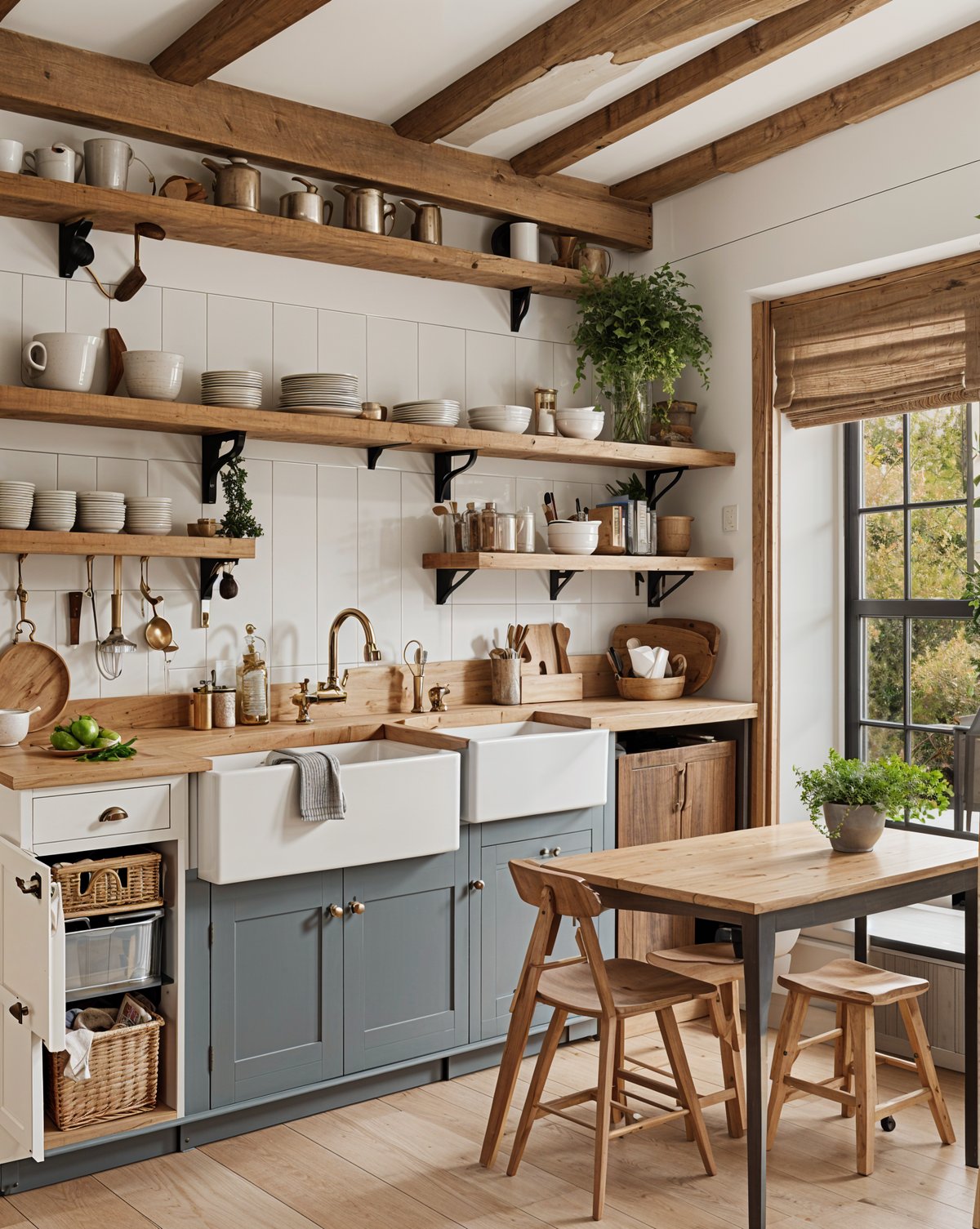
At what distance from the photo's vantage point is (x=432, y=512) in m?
4.22

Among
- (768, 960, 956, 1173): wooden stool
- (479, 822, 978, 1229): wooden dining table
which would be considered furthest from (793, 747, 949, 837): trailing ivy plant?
(768, 960, 956, 1173): wooden stool

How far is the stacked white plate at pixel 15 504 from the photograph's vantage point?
3.22 meters

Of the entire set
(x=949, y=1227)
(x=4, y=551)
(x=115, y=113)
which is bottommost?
(x=949, y=1227)

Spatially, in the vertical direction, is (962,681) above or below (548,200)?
below

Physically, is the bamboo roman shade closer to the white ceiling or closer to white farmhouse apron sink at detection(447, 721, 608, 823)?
the white ceiling

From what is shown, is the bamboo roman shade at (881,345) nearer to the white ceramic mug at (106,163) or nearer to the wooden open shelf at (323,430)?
the wooden open shelf at (323,430)

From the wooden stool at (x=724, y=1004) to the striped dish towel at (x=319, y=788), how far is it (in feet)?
2.99

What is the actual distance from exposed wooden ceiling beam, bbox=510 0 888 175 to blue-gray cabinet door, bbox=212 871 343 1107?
2533 mm

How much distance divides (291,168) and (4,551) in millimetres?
1582

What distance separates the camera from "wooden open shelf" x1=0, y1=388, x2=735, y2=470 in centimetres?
326

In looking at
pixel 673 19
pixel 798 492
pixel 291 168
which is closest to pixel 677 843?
pixel 798 492

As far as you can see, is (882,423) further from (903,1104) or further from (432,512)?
(903,1104)

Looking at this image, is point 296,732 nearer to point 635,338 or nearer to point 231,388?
point 231,388

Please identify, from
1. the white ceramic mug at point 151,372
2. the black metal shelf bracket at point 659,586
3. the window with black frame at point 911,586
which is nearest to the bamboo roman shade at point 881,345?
the window with black frame at point 911,586
